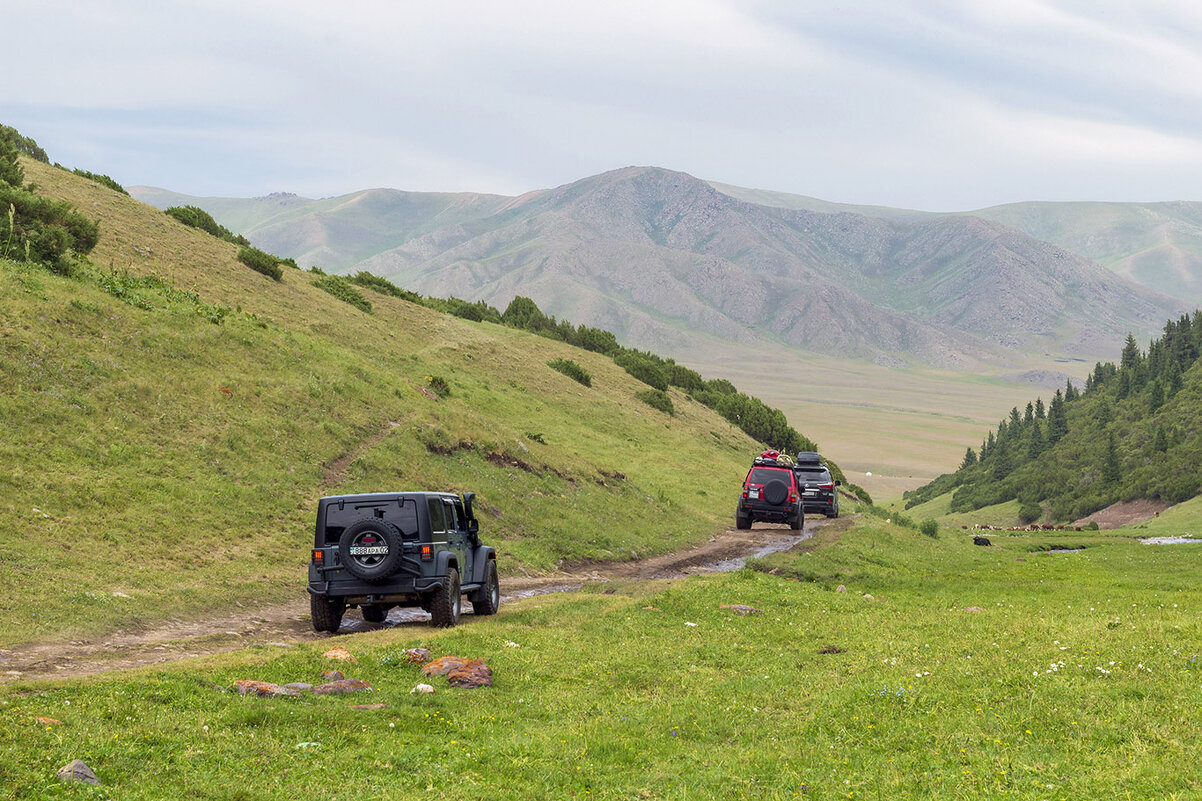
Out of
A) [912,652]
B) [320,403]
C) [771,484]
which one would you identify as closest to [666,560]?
[771,484]

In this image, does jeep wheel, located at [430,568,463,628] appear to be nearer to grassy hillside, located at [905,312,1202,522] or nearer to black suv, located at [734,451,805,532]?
black suv, located at [734,451,805,532]

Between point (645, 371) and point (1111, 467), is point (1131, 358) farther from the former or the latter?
point (645, 371)

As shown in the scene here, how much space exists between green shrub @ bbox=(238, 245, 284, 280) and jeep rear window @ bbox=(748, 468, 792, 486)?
3591 cm

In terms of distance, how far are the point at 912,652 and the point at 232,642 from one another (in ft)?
44.0

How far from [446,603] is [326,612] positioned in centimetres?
271

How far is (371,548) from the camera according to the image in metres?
18.8

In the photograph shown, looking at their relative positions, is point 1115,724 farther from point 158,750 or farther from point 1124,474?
point 1124,474

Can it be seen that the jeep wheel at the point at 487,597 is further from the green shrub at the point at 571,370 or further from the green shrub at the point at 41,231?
the green shrub at the point at 571,370

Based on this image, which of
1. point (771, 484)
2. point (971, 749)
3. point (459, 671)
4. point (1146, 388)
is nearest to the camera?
point (971, 749)

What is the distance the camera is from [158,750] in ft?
31.4

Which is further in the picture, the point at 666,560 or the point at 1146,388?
the point at 1146,388

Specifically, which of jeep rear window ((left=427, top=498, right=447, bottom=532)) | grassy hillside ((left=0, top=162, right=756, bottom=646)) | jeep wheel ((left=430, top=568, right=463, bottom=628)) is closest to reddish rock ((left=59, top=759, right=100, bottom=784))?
grassy hillside ((left=0, top=162, right=756, bottom=646))

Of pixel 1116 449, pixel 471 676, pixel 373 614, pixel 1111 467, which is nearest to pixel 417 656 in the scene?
pixel 471 676

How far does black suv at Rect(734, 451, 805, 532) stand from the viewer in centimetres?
4566
